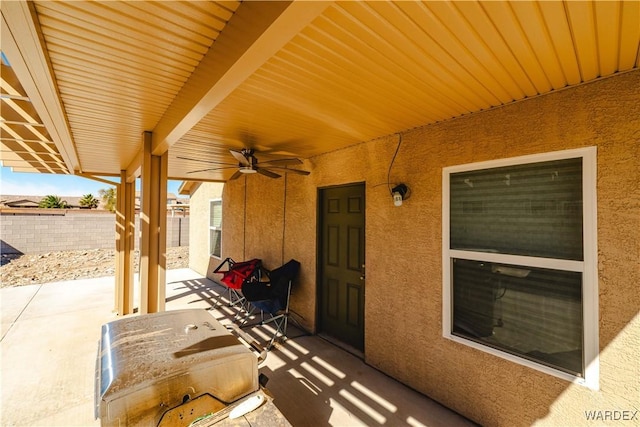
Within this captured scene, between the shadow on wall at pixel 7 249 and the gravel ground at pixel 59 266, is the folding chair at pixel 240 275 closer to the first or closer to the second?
the gravel ground at pixel 59 266

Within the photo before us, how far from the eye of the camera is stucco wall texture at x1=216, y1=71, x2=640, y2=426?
182 centimetres

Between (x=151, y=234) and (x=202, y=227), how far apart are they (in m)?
5.82

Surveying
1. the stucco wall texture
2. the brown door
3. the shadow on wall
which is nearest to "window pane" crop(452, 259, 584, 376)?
the stucco wall texture

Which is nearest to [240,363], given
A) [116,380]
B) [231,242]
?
[116,380]

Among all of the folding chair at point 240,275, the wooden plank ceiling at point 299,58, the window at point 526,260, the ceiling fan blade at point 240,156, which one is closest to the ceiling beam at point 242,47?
the wooden plank ceiling at point 299,58

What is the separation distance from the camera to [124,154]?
4.43 metres

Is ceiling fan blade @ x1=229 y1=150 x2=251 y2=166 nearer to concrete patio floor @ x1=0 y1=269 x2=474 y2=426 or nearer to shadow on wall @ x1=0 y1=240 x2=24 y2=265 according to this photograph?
concrete patio floor @ x1=0 y1=269 x2=474 y2=426

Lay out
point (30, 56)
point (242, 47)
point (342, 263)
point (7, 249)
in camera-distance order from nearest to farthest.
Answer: point (242, 47) < point (30, 56) < point (342, 263) < point (7, 249)

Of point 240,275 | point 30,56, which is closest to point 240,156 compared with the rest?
point 30,56

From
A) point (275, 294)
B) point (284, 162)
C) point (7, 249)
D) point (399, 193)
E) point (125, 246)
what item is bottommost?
point (7, 249)

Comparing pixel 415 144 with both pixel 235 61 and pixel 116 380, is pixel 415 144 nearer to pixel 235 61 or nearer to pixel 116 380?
pixel 235 61

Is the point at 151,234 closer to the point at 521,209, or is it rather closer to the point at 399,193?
the point at 399,193

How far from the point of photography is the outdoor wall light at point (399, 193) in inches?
117

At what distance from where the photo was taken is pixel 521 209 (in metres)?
2.33
